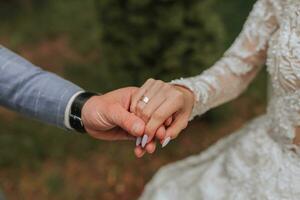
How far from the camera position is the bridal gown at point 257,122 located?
3.70 feet

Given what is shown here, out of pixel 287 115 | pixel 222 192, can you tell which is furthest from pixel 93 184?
pixel 287 115

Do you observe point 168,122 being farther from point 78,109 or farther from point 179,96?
point 78,109

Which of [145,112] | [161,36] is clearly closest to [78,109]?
[145,112]

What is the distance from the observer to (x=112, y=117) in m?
1.07

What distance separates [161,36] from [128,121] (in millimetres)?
1484

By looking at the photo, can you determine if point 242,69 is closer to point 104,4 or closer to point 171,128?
point 171,128

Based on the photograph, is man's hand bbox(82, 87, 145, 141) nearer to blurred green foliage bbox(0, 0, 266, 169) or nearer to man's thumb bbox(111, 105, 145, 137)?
man's thumb bbox(111, 105, 145, 137)

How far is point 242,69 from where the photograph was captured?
4.20 ft

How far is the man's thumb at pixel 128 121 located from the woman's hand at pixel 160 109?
1 cm

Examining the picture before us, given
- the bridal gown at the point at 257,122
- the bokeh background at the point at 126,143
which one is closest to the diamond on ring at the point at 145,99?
the bridal gown at the point at 257,122

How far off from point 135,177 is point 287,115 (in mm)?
1314

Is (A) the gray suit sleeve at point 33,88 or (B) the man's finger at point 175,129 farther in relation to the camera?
(A) the gray suit sleeve at point 33,88

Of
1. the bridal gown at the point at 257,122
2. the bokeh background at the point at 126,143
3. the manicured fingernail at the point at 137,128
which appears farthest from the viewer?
the bokeh background at the point at 126,143

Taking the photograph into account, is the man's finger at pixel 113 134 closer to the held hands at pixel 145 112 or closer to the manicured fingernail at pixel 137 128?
the held hands at pixel 145 112
